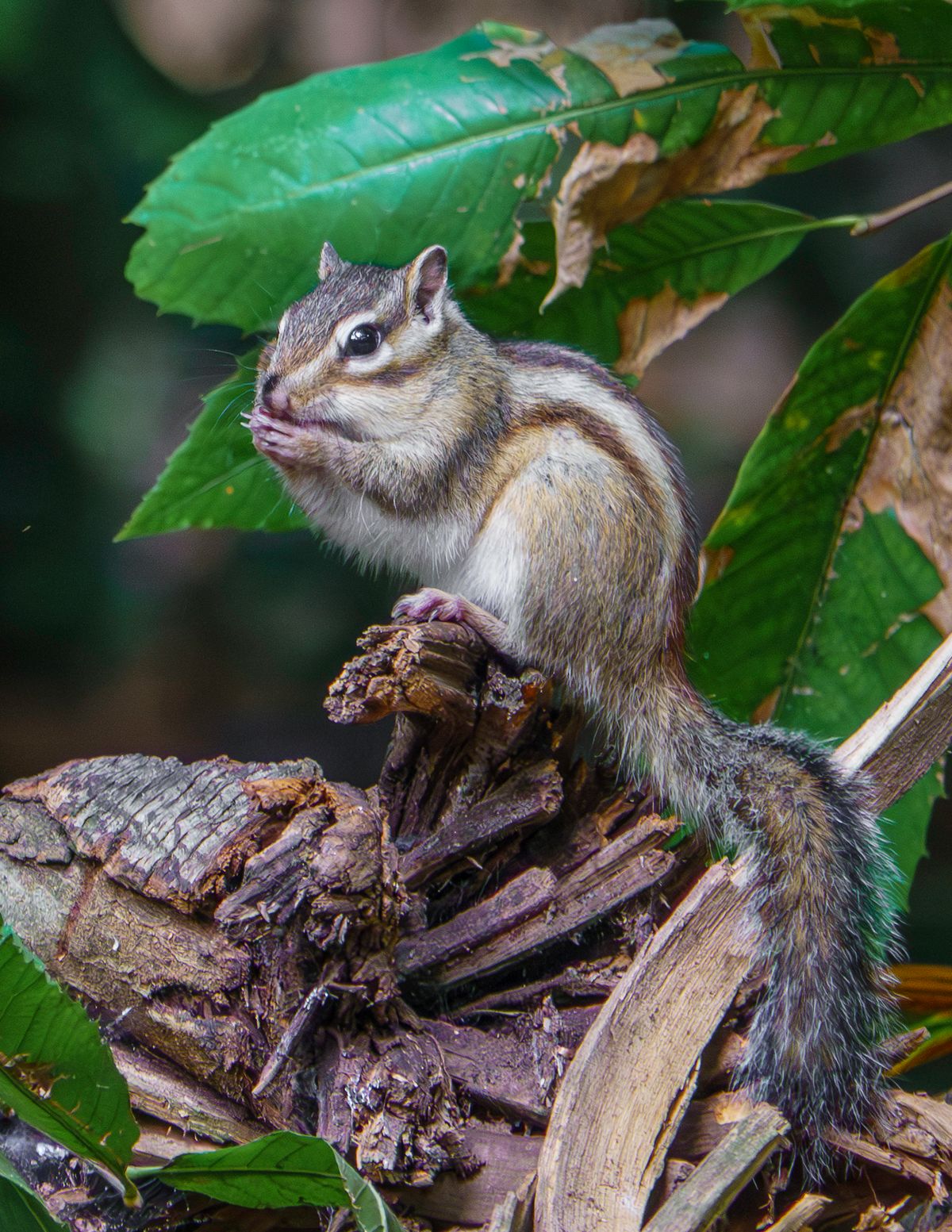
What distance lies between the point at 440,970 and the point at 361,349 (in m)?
0.73

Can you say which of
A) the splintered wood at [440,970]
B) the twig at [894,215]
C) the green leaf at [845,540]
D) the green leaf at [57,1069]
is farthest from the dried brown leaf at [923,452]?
the green leaf at [57,1069]

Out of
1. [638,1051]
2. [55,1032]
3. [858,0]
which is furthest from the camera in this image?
[858,0]

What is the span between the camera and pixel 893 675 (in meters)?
1.40

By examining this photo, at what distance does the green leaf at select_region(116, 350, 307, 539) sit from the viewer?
124 cm

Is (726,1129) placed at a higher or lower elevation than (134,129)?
lower

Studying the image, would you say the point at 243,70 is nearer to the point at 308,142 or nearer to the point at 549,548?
the point at 308,142

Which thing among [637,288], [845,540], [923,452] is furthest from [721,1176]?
[637,288]

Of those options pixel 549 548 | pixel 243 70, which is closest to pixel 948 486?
pixel 549 548

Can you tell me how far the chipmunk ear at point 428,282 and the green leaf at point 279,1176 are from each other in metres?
0.96

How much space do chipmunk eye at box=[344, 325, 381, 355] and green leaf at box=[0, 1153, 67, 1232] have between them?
2.99 feet

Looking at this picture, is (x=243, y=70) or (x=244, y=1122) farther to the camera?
(x=243, y=70)

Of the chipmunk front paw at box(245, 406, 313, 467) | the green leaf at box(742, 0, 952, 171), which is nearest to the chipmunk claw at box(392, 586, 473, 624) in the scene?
the chipmunk front paw at box(245, 406, 313, 467)

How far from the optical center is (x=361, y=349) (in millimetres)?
1303

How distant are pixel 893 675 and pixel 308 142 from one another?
990 millimetres
